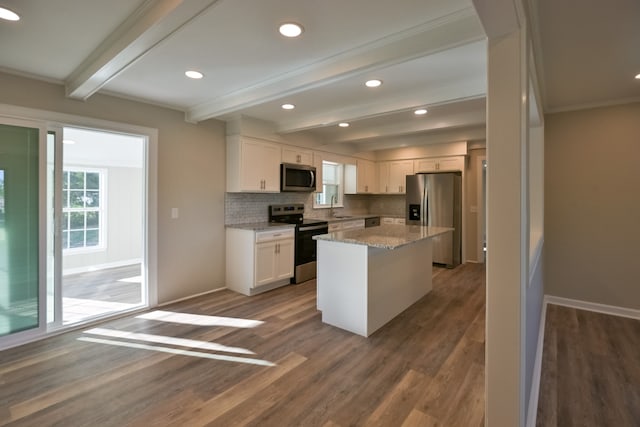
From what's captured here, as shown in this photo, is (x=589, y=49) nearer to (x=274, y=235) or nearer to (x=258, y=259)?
(x=274, y=235)

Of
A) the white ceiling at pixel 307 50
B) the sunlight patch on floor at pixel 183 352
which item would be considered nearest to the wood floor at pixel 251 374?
the sunlight patch on floor at pixel 183 352

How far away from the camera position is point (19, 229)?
2826mm

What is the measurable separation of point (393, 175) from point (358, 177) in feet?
2.69

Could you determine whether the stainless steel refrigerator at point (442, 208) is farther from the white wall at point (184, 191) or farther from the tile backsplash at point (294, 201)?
the white wall at point (184, 191)

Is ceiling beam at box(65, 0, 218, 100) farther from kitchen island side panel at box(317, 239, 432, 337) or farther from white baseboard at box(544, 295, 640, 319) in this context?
white baseboard at box(544, 295, 640, 319)

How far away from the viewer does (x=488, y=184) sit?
1.54 meters

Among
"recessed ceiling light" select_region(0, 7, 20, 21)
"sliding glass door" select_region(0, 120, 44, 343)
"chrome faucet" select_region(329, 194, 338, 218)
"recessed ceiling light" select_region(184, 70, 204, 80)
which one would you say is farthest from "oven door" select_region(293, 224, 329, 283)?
"recessed ceiling light" select_region(0, 7, 20, 21)

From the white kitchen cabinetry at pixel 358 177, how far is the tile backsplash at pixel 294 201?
340 mm

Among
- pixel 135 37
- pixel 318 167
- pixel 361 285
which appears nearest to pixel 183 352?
pixel 361 285

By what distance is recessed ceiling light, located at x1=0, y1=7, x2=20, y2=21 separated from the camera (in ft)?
6.01

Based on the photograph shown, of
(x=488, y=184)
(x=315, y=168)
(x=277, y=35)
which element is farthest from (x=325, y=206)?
(x=488, y=184)

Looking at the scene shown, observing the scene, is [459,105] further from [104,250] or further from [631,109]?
[104,250]

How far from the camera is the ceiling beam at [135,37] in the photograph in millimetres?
1603

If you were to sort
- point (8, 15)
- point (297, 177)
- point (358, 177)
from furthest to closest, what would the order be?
1. point (358, 177)
2. point (297, 177)
3. point (8, 15)
